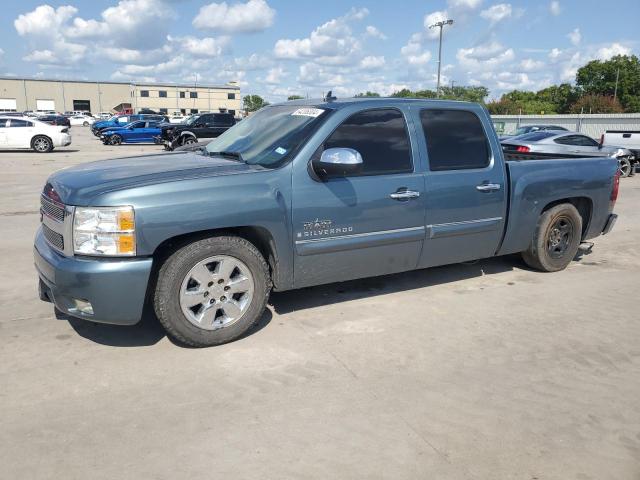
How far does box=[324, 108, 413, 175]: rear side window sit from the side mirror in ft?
0.86

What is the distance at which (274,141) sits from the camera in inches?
177

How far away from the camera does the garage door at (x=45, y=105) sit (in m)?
108

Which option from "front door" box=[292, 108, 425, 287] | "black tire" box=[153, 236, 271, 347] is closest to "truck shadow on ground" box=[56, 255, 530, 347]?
"black tire" box=[153, 236, 271, 347]

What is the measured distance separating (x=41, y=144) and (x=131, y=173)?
848 inches

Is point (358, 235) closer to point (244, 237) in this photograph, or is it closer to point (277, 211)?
point (277, 211)

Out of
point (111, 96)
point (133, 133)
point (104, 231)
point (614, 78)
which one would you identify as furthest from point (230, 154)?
point (111, 96)

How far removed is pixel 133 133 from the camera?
98.7ft

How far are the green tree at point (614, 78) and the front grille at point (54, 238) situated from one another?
3433 inches

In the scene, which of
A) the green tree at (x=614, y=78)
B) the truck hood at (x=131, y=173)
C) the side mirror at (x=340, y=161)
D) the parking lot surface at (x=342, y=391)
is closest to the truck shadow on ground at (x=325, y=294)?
the parking lot surface at (x=342, y=391)

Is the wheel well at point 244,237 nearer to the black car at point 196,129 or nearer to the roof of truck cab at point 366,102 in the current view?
the roof of truck cab at point 366,102

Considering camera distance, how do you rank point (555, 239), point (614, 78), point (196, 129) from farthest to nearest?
point (614, 78), point (196, 129), point (555, 239)

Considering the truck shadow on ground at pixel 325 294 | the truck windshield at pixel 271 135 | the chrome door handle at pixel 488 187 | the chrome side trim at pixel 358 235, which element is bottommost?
the truck shadow on ground at pixel 325 294

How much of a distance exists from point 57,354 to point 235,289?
1.33 metres

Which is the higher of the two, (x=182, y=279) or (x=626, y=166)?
(x=182, y=279)
